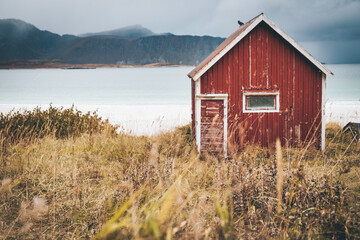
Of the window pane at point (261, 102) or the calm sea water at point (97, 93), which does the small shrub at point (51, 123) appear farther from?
the calm sea water at point (97, 93)

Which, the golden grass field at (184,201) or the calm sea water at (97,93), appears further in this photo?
the calm sea water at (97,93)

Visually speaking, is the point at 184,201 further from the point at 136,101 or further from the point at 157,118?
the point at 136,101

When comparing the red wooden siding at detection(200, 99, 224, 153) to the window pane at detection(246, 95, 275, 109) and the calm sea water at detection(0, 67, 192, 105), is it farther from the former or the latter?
the calm sea water at detection(0, 67, 192, 105)

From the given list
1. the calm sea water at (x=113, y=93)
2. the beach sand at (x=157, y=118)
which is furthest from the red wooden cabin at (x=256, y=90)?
the calm sea water at (x=113, y=93)

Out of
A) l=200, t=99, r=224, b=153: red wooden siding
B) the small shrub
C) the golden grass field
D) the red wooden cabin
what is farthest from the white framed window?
the small shrub

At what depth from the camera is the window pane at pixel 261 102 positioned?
9.88 m

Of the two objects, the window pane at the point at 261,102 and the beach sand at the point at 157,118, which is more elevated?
the window pane at the point at 261,102

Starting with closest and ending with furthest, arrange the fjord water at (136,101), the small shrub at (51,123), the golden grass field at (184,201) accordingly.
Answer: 1. the golden grass field at (184,201)
2. the small shrub at (51,123)
3. the fjord water at (136,101)

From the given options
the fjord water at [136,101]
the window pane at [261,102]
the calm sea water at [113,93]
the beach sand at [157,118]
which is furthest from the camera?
the calm sea water at [113,93]

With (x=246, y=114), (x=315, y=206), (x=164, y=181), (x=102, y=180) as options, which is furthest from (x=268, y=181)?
(x=246, y=114)

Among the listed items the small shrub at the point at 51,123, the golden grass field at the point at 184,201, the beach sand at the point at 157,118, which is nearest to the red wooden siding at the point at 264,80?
the beach sand at the point at 157,118

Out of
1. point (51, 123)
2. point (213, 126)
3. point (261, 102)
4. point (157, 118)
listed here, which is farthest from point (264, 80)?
point (157, 118)

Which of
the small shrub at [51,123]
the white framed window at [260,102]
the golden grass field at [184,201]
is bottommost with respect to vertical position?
the golden grass field at [184,201]

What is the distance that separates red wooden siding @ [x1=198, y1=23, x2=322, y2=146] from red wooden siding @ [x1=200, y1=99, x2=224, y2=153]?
1.00 ft
